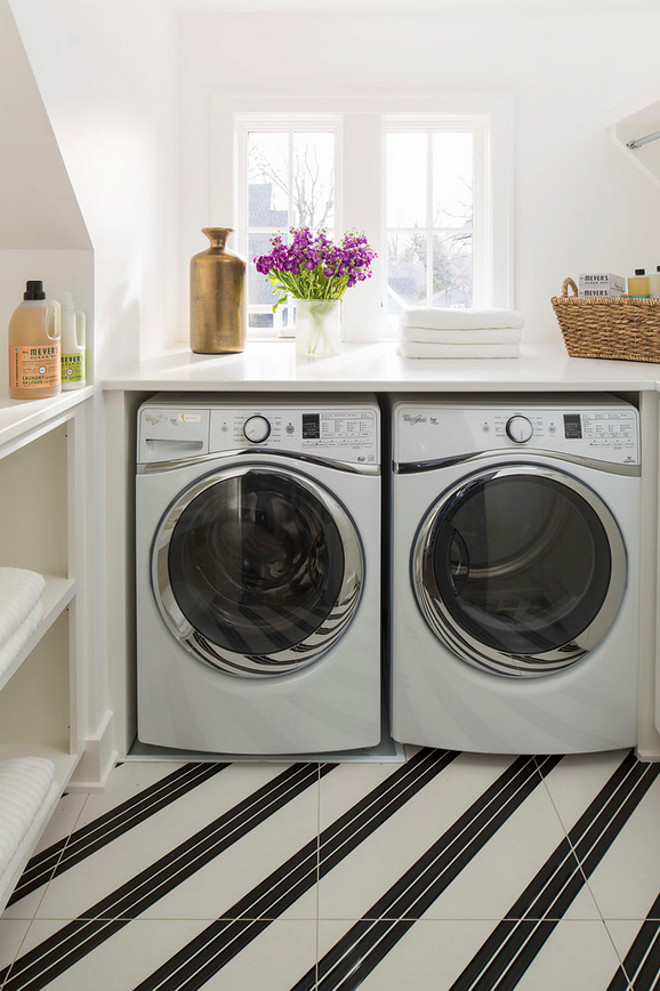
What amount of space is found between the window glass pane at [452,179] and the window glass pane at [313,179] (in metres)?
0.37

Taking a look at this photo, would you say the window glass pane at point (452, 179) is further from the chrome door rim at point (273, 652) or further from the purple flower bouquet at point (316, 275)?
the chrome door rim at point (273, 652)

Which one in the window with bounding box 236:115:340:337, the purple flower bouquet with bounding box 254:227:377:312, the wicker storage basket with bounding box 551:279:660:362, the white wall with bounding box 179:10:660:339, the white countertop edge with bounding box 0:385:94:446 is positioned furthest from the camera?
the window with bounding box 236:115:340:337

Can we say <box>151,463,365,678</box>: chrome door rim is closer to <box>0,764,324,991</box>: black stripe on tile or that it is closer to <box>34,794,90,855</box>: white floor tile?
<box>0,764,324,991</box>: black stripe on tile

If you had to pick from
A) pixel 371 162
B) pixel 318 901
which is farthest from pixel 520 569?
pixel 371 162

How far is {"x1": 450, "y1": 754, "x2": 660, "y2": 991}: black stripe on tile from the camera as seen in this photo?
1357mm

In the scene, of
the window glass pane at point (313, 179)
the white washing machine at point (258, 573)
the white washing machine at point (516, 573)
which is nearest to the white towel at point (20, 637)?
the white washing machine at point (258, 573)

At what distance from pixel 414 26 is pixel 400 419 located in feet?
5.54

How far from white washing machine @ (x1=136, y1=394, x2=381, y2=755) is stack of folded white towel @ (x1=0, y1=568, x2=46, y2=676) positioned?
1.40 ft

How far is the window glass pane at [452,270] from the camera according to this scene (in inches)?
117

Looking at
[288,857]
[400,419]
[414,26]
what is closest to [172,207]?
[414,26]

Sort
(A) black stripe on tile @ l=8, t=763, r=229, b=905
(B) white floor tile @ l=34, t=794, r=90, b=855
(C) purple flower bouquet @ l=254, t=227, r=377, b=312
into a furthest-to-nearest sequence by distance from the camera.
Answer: (C) purple flower bouquet @ l=254, t=227, r=377, b=312
(B) white floor tile @ l=34, t=794, r=90, b=855
(A) black stripe on tile @ l=8, t=763, r=229, b=905

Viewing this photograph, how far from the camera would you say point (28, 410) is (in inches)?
57.0

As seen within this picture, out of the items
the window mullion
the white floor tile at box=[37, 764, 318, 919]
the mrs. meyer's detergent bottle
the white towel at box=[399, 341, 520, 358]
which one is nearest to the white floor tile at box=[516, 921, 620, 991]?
the white floor tile at box=[37, 764, 318, 919]

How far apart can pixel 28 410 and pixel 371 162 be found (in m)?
1.88
